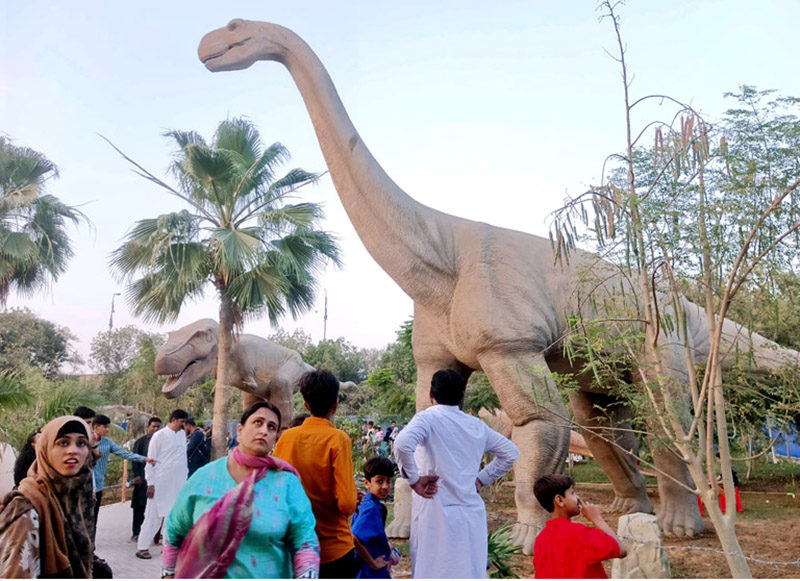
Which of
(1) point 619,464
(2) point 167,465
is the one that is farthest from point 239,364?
(1) point 619,464

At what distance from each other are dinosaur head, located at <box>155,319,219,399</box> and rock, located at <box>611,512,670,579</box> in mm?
6878

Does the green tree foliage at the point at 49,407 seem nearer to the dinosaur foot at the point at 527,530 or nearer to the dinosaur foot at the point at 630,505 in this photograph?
the dinosaur foot at the point at 527,530

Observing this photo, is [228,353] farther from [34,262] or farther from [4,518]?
[4,518]

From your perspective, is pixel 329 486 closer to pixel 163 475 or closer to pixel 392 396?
pixel 163 475

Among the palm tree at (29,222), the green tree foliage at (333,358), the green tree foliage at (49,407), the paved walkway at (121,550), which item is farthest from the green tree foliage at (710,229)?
the green tree foliage at (333,358)

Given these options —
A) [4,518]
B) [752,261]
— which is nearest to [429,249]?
[752,261]

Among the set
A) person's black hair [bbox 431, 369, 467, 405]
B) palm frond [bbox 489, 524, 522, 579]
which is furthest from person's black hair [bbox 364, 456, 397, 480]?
palm frond [bbox 489, 524, 522, 579]

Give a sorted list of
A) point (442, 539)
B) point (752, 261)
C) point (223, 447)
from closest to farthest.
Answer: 1. point (442, 539)
2. point (752, 261)
3. point (223, 447)

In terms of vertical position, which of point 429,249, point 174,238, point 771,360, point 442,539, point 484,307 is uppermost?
point 174,238

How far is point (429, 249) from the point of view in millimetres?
5809

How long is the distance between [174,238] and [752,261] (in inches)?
329

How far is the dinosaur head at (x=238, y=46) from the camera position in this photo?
571 cm

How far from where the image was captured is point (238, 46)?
5.72 m

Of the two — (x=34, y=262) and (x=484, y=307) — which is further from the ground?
(x=34, y=262)
